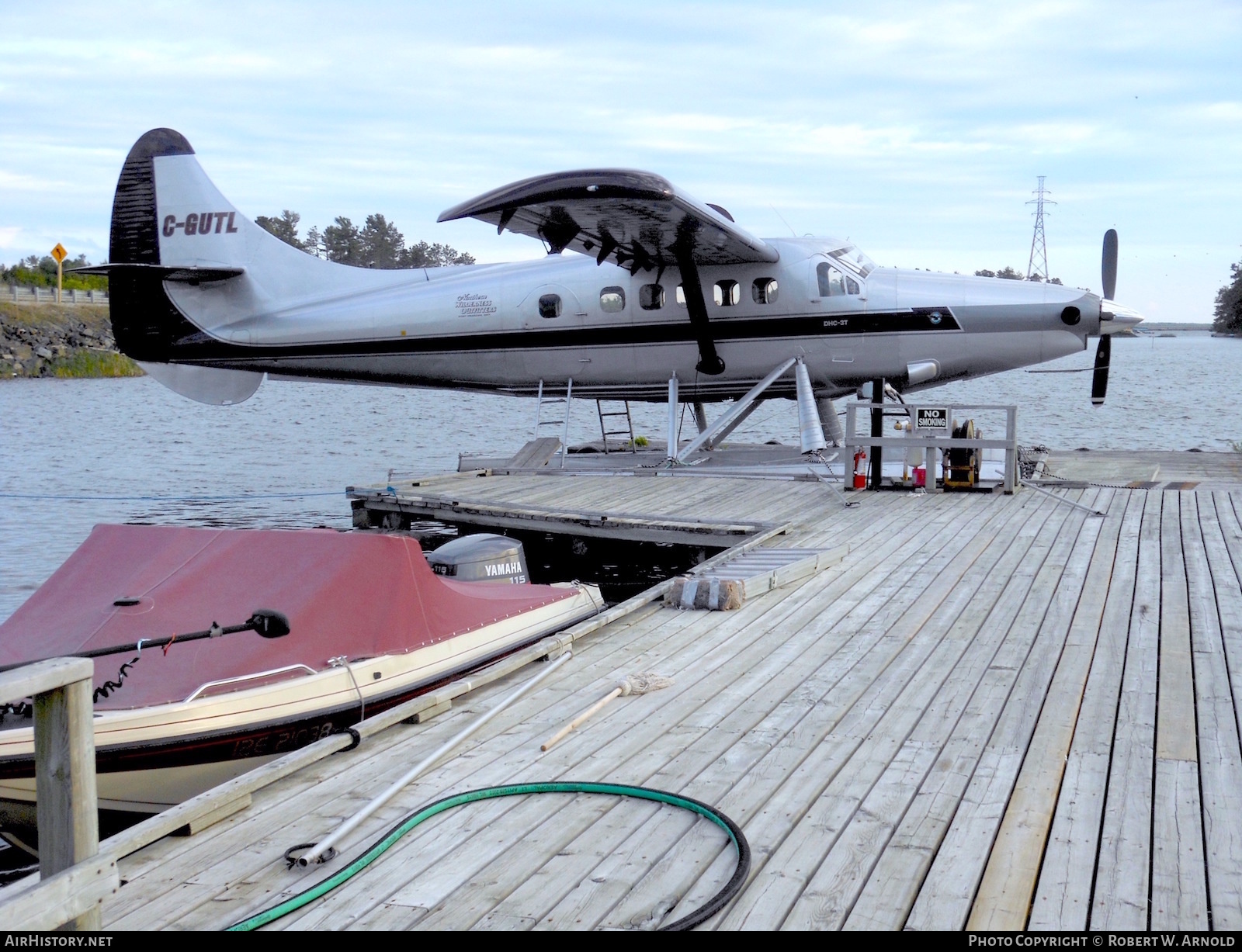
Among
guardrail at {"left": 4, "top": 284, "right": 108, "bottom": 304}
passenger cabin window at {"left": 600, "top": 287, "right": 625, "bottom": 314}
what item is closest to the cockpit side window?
passenger cabin window at {"left": 600, "top": 287, "right": 625, "bottom": 314}

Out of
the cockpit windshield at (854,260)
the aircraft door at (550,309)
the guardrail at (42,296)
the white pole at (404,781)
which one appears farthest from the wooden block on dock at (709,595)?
the guardrail at (42,296)

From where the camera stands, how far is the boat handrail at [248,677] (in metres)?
4.97

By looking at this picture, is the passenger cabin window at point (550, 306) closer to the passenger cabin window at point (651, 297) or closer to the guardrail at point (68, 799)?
the passenger cabin window at point (651, 297)

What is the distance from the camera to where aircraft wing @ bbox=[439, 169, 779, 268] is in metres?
11.1

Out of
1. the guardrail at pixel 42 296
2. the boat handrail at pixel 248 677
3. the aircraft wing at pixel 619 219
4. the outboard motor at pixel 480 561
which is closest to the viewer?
the boat handrail at pixel 248 677

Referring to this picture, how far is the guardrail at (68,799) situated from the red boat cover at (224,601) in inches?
108

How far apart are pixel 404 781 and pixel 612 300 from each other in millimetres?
11598

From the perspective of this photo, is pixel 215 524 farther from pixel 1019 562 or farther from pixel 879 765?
pixel 879 765

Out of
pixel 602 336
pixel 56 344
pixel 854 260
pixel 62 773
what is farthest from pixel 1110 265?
pixel 56 344

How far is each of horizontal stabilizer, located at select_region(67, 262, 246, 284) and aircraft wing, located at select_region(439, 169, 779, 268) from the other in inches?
212

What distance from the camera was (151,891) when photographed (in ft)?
10.3

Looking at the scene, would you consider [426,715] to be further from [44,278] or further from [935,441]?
[44,278]
